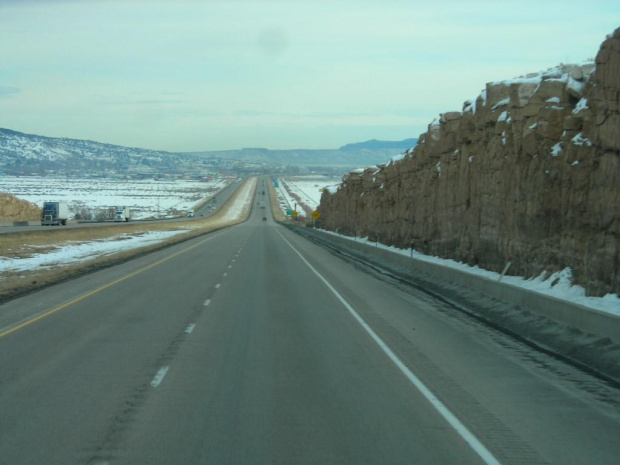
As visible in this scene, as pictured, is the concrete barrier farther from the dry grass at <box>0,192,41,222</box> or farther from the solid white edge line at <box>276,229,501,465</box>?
the dry grass at <box>0,192,41,222</box>

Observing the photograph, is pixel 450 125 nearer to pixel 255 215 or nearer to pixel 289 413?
pixel 289 413

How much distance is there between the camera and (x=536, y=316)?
15.4 meters

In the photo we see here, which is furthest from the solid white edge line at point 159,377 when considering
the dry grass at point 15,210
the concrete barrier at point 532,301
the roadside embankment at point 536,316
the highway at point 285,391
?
the dry grass at point 15,210

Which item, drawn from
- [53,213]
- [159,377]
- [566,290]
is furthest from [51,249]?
[159,377]

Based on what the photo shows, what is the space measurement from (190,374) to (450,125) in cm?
2559

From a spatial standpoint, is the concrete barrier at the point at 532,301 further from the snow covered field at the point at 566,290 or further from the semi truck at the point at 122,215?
the semi truck at the point at 122,215

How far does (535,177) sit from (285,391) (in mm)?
13945

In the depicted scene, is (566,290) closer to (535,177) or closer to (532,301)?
(532,301)

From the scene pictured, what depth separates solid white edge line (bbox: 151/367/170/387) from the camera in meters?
9.80

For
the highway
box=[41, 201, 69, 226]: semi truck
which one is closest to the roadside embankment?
the highway

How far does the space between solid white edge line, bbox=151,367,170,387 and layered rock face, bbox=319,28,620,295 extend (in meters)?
9.32

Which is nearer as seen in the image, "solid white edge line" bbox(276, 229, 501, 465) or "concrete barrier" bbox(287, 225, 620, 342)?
"solid white edge line" bbox(276, 229, 501, 465)

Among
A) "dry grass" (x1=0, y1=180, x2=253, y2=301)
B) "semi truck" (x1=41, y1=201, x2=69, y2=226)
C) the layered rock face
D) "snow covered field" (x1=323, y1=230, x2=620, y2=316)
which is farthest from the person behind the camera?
"semi truck" (x1=41, y1=201, x2=69, y2=226)

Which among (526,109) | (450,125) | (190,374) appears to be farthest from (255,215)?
(190,374)
